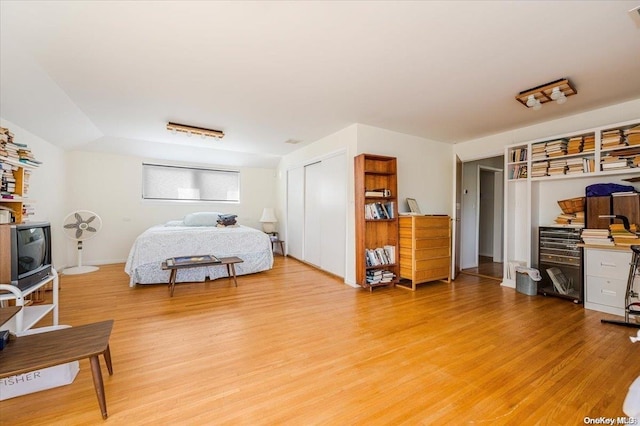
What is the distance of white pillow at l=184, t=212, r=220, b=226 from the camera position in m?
5.23

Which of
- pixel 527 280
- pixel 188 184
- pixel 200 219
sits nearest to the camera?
pixel 527 280

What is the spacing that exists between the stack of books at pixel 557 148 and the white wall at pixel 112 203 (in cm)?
661

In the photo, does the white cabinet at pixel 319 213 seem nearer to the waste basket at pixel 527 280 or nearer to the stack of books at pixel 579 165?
the waste basket at pixel 527 280

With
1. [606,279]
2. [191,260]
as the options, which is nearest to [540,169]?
[606,279]

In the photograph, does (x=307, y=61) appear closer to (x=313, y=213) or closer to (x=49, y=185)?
(x=313, y=213)

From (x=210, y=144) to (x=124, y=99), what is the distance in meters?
2.13

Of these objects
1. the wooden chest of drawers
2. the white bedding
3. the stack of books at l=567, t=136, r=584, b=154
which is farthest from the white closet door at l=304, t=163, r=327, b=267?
the stack of books at l=567, t=136, r=584, b=154

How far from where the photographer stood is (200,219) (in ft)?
17.3

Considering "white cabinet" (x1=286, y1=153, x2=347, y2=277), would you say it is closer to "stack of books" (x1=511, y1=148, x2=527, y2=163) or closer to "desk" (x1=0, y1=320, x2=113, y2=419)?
"stack of books" (x1=511, y1=148, x2=527, y2=163)

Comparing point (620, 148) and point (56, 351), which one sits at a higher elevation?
point (620, 148)

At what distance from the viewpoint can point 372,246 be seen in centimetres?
396

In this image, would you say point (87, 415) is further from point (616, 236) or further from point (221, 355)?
point (616, 236)

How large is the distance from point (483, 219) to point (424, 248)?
130 inches

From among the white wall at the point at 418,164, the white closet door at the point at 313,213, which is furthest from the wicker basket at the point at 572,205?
the white closet door at the point at 313,213
